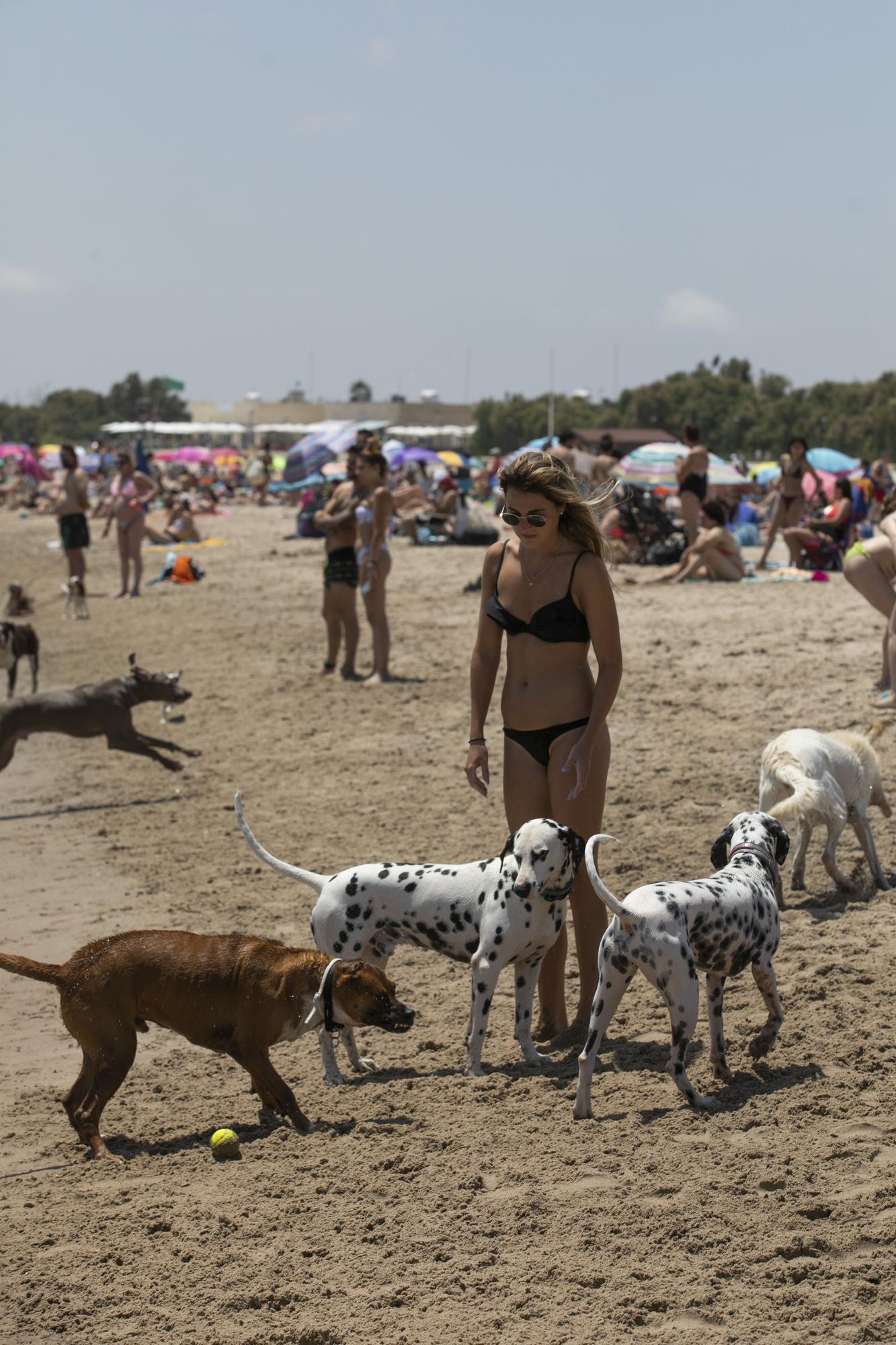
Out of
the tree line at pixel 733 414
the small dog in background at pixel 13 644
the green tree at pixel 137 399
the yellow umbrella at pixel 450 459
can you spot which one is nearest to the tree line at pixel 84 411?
the green tree at pixel 137 399

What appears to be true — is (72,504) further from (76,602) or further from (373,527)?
(373,527)

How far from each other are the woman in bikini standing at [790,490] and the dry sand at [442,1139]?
883 centimetres

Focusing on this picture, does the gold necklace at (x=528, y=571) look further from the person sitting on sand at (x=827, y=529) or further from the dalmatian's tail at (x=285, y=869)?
the person sitting on sand at (x=827, y=529)

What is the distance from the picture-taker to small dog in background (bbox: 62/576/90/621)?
1922cm

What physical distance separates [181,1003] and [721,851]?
76.6 inches

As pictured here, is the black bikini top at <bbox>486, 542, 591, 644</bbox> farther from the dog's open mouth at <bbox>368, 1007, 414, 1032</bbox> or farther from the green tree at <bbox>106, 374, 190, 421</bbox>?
the green tree at <bbox>106, 374, 190, 421</bbox>

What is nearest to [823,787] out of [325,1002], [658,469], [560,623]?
[560,623]

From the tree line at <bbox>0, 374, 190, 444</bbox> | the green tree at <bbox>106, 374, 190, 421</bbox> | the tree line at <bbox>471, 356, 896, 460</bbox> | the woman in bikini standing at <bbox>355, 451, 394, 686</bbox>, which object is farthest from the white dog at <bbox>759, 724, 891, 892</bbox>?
the green tree at <bbox>106, 374, 190, 421</bbox>

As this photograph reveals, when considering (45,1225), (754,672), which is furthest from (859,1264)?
(754,672)

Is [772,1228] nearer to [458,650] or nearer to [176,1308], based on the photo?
[176,1308]

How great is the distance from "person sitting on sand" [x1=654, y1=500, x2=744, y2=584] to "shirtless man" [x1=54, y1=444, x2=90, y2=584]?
753cm

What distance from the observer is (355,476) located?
11625mm

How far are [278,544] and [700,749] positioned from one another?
60.8 ft

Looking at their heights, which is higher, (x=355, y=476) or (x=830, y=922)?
(x=355, y=476)
